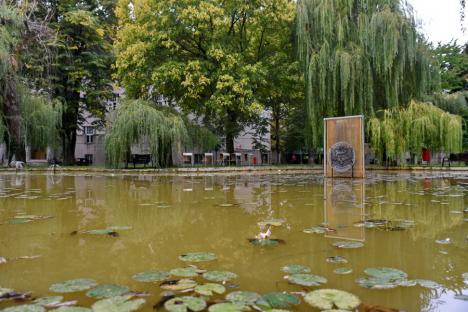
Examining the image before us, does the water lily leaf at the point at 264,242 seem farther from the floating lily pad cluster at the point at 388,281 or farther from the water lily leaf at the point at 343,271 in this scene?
the floating lily pad cluster at the point at 388,281

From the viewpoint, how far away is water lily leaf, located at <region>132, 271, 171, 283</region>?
226 cm

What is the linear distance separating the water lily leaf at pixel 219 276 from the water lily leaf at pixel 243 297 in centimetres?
25

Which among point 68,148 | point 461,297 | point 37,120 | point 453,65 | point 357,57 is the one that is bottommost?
point 461,297

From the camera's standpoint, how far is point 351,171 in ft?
42.0

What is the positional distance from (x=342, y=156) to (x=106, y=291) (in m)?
11.3

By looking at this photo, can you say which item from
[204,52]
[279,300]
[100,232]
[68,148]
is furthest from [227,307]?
Result: [68,148]

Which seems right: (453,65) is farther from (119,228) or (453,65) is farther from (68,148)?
(119,228)

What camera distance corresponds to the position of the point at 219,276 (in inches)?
90.4

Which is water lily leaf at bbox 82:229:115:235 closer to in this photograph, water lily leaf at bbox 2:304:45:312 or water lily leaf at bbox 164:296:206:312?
water lily leaf at bbox 2:304:45:312

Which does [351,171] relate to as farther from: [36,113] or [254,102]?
[36,113]

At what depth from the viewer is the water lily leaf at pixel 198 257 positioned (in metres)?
2.68

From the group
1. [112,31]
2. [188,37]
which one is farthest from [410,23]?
[112,31]

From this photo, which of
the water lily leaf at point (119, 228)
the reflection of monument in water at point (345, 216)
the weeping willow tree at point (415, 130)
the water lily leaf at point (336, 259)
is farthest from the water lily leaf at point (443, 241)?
the weeping willow tree at point (415, 130)

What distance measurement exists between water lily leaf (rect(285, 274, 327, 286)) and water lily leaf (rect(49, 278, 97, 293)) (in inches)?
43.4
